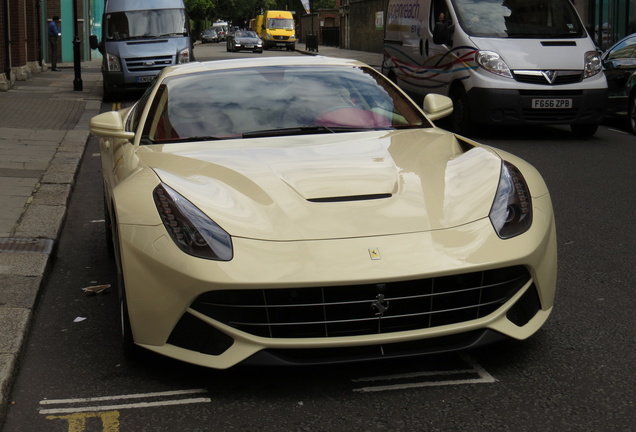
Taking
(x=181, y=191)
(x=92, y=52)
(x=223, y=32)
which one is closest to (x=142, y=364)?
(x=181, y=191)

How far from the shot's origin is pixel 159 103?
538cm

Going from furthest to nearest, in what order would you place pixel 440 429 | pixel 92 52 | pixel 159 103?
1. pixel 92 52
2. pixel 159 103
3. pixel 440 429

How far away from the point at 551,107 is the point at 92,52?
107 feet

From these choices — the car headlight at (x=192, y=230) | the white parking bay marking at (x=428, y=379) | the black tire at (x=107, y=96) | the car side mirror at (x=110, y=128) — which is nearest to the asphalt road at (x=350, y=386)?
the white parking bay marking at (x=428, y=379)

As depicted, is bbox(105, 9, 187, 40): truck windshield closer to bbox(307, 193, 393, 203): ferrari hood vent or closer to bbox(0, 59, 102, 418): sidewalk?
bbox(0, 59, 102, 418): sidewalk

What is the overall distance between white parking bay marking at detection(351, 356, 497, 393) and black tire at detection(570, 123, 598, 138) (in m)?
10.0

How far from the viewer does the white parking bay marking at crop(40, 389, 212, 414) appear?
3.73 m

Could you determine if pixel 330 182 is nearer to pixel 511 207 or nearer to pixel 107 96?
pixel 511 207

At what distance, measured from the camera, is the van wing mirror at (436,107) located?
5.59 m

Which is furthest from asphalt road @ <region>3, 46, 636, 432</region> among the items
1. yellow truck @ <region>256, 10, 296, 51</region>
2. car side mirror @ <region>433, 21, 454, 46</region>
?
yellow truck @ <region>256, 10, 296, 51</region>

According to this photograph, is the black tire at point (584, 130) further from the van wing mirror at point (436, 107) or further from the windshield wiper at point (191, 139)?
the windshield wiper at point (191, 139)

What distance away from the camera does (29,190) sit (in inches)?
343

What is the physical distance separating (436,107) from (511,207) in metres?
1.61

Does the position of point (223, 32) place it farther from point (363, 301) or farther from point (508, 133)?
point (363, 301)
